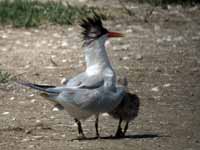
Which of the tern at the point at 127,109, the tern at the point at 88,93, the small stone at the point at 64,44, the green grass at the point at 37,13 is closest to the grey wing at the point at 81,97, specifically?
the tern at the point at 88,93

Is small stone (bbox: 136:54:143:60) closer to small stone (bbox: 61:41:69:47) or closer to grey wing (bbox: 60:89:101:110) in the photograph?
small stone (bbox: 61:41:69:47)

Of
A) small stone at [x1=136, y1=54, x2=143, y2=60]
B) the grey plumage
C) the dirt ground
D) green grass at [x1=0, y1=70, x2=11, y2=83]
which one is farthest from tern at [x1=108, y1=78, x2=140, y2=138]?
small stone at [x1=136, y1=54, x2=143, y2=60]

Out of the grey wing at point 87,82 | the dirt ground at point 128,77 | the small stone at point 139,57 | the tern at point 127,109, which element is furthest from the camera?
the small stone at point 139,57

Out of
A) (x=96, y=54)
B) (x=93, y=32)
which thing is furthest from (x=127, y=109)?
(x=93, y=32)

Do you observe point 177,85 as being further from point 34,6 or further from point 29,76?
point 34,6

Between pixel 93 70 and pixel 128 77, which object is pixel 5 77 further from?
pixel 93 70

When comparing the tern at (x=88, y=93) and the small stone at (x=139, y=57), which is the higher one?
the tern at (x=88, y=93)

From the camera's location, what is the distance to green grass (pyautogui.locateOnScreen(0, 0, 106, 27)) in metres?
14.3

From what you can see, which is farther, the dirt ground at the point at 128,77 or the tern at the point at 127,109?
the tern at the point at 127,109

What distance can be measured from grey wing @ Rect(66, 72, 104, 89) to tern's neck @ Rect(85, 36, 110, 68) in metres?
0.25

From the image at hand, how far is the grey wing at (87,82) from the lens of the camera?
28.3 ft

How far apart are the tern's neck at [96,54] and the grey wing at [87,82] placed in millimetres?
253

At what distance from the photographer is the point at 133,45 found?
13.3m

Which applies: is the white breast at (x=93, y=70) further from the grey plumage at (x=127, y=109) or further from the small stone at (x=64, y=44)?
the small stone at (x=64, y=44)
